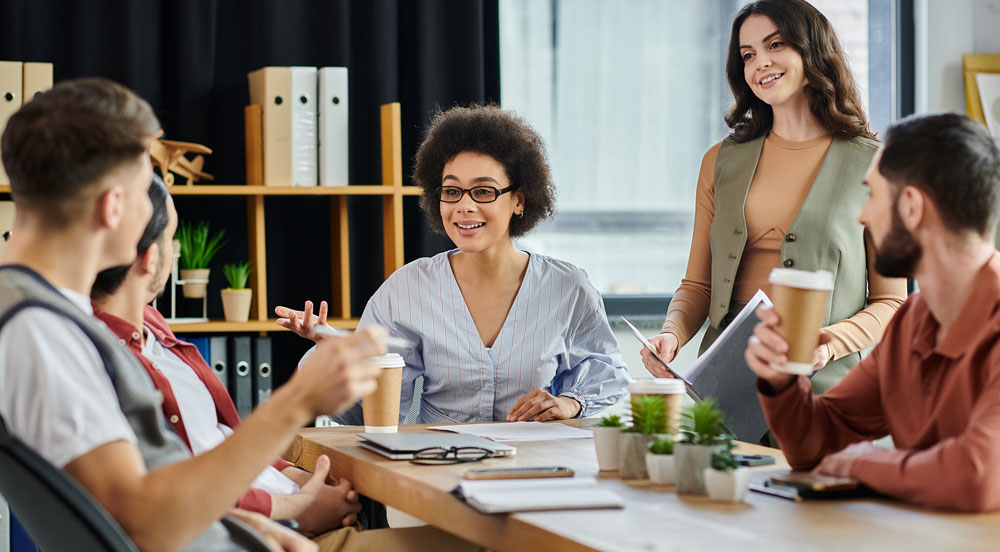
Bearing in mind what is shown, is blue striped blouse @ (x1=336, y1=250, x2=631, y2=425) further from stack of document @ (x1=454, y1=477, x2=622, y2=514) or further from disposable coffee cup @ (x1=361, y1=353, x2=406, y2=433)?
stack of document @ (x1=454, y1=477, x2=622, y2=514)

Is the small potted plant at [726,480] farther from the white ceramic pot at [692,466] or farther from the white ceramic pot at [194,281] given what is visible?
the white ceramic pot at [194,281]

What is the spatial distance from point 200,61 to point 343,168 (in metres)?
0.61

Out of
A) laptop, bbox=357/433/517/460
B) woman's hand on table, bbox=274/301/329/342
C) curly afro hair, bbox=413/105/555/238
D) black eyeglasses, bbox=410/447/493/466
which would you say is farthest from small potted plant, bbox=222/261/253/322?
black eyeglasses, bbox=410/447/493/466

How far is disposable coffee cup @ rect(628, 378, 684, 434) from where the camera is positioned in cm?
169

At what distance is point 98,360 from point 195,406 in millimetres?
571

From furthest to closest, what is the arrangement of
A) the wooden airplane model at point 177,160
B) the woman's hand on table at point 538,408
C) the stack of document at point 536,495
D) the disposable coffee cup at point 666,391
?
1. the wooden airplane model at point 177,160
2. the woman's hand on table at point 538,408
3. the disposable coffee cup at point 666,391
4. the stack of document at point 536,495

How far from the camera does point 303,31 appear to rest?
11.7ft

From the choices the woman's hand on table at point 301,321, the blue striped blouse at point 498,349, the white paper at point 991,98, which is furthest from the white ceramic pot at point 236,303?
the white paper at point 991,98

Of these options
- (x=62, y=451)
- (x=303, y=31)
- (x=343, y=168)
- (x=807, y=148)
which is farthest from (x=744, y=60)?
(x=62, y=451)

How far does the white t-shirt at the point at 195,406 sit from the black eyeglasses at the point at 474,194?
0.81 m

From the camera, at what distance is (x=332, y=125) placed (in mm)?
3330

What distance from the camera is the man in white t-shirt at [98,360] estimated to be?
114 cm

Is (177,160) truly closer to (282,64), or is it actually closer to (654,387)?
(282,64)

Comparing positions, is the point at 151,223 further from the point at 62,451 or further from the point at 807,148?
the point at 807,148
